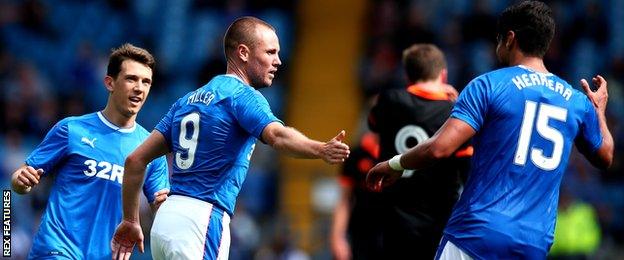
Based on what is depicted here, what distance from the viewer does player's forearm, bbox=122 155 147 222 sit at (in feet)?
22.9

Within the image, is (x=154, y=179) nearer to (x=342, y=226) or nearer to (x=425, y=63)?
(x=425, y=63)

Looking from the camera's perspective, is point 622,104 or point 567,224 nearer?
point 567,224

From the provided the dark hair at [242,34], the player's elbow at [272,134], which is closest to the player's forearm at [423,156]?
the player's elbow at [272,134]

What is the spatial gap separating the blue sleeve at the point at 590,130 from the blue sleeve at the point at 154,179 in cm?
280

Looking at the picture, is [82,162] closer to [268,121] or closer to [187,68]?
[268,121]

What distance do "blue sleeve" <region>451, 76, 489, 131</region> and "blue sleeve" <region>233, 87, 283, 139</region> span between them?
1.01m

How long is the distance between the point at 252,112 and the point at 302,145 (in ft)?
1.41

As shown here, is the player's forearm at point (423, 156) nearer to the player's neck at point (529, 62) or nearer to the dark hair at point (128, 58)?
the player's neck at point (529, 62)

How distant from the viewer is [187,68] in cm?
2047

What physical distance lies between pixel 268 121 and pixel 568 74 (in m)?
13.3

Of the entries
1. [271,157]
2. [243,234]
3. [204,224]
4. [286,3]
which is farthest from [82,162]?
[286,3]

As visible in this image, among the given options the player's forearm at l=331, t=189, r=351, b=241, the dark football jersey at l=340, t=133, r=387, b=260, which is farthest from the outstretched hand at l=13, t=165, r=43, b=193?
the player's forearm at l=331, t=189, r=351, b=241

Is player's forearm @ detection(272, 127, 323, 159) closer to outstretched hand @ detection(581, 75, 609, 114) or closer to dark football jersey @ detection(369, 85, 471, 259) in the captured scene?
outstretched hand @ detection(581, 75, 609, 114)

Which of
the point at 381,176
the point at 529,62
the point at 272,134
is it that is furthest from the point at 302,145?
the point at 529,62
